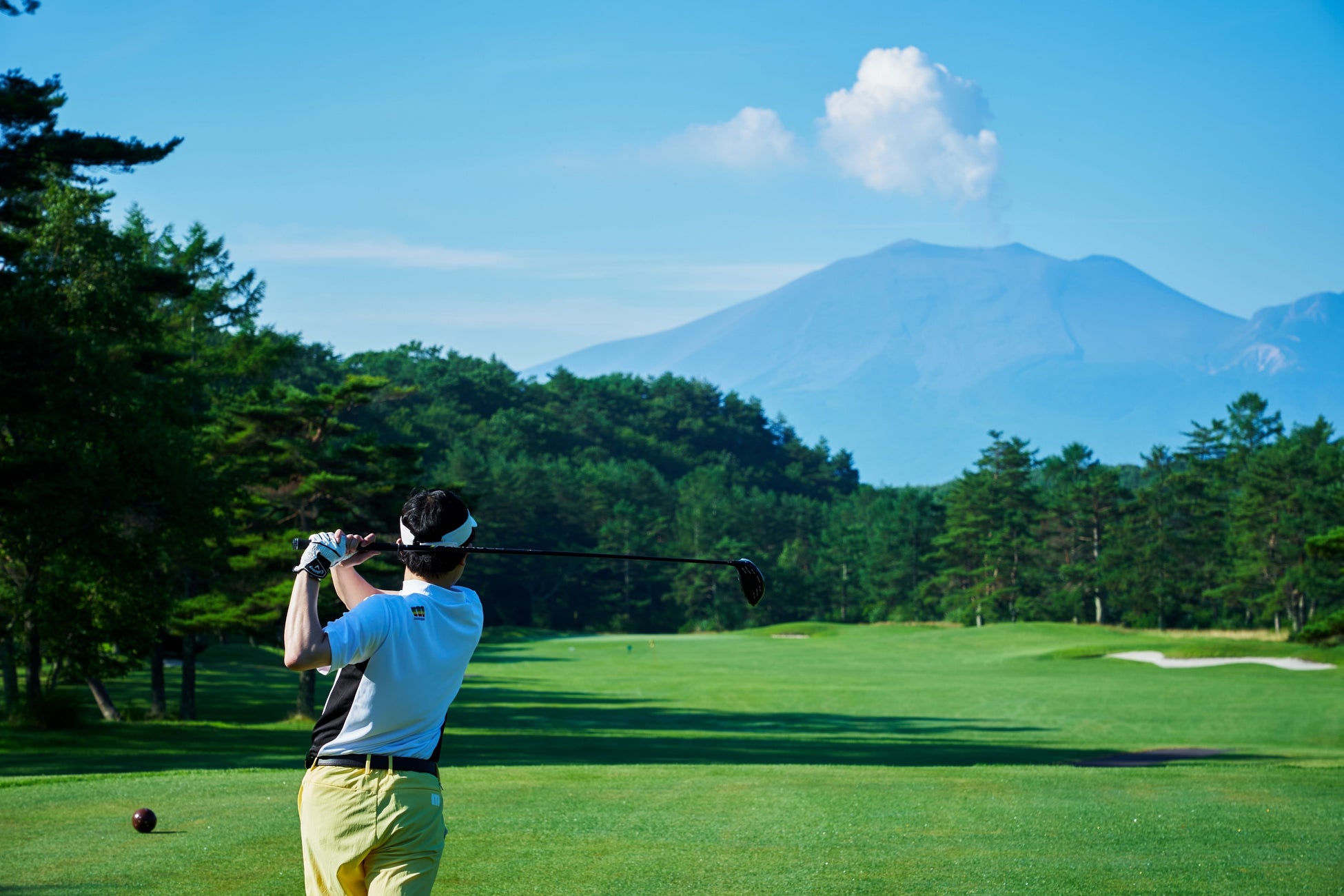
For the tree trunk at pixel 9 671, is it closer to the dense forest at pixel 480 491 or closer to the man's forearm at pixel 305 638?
the dense forest at pixel 480 491

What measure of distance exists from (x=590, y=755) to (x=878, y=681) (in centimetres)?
2213

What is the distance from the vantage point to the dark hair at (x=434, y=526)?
4.29 meters

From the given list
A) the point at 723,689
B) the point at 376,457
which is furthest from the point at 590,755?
the point at 723,689

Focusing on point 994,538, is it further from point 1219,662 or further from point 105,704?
point 105,704

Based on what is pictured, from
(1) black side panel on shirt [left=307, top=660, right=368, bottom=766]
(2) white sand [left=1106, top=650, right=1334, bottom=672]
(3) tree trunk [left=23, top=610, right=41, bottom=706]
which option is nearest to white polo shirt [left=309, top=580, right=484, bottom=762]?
(1) black side panel on shirt [left=307, top=660, right=368, bottom=766]

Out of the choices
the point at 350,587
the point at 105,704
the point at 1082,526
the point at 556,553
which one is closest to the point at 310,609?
the point at 350,587

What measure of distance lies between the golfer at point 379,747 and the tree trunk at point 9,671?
21.1m

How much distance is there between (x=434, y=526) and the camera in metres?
4.29

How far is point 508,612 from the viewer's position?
294 feet

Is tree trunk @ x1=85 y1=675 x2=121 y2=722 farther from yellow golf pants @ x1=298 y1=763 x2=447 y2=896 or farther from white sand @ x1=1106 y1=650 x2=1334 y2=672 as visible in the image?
white sand @ x1=1106 y1=650 x2=1334 y2=672

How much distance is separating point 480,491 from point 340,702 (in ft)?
264

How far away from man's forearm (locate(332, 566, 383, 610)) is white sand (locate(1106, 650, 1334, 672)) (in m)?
40.4

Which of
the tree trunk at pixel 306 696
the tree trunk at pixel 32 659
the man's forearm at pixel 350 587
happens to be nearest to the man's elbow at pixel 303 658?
the man's forearm at pixel 350 587

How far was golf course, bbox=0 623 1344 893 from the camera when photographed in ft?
27.3
